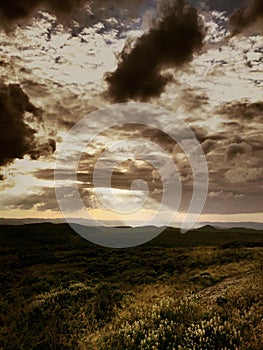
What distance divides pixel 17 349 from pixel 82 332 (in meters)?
2.31

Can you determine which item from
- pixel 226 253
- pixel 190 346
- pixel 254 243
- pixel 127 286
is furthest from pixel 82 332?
pixel 254 243

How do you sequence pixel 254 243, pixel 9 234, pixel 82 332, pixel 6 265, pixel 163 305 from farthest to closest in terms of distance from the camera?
pixel 9 234 < pixel 254 243 < pixel 6 265 < pixel 82 332 < pixel 163 305

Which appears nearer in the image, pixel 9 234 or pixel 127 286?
pixel 127 286

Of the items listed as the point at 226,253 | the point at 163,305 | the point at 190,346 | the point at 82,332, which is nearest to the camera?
the point at 190,346

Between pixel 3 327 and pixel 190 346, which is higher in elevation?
pixel 190 346

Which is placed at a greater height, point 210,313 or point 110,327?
point 210,313

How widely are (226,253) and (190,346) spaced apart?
33062mm

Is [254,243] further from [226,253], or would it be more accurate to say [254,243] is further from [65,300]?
[65,300]

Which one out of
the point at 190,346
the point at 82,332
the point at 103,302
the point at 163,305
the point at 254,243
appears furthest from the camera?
the point at 254,243

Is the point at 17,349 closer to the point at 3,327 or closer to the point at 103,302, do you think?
the point at 3,327

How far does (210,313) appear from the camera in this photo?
10141 mm

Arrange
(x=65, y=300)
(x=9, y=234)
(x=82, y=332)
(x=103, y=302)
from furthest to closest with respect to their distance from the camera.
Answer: (x=9, y=234) < (x=65, y=300) < (x=103, y=302) < (x=82, y=332)

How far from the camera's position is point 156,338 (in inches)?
357

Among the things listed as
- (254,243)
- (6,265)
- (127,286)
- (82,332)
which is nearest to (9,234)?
(6,265)
